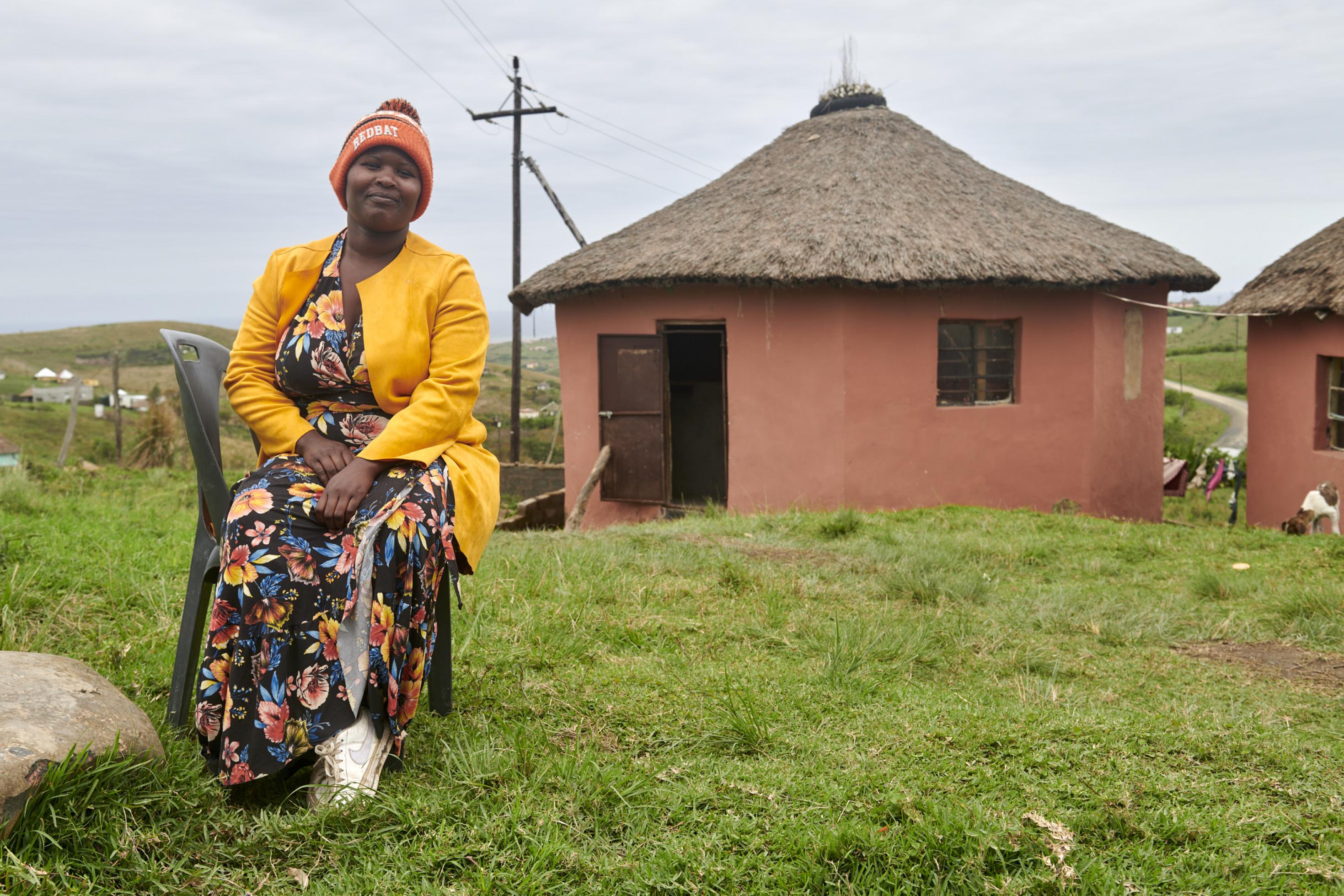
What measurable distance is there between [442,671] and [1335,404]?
30.2ft

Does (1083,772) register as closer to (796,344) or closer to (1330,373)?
(796,344)

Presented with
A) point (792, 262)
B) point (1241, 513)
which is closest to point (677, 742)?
point (792, 262)

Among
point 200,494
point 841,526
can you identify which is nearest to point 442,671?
point 200,494

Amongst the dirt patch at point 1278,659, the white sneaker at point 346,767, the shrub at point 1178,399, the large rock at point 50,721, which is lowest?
the dirt patch at point 1278,659

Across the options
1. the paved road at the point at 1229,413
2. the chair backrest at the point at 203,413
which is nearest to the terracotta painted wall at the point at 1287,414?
the paved road at the point at 1229,413

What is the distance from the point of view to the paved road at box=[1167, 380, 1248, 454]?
75.5ft

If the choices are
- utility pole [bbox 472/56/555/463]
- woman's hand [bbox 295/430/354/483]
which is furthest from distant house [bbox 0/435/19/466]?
woman's hand [bbox 295/430/354/483]

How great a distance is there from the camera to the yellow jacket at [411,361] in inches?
97.0

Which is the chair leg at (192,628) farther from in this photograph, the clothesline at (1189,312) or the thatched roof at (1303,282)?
the thatched roof at (1303,282)

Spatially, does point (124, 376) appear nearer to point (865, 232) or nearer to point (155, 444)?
point (155, 444)

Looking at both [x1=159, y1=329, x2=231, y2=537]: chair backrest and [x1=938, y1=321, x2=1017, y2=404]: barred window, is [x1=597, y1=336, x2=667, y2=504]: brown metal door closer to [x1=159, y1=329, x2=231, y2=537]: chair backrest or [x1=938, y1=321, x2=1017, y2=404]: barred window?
[x1=938, y1=321, x2=1017, y2=404]: barred window

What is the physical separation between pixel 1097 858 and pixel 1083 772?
40cm

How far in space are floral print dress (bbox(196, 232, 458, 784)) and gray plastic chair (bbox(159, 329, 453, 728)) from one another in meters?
0.13

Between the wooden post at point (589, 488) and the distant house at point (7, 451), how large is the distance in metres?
7.55
